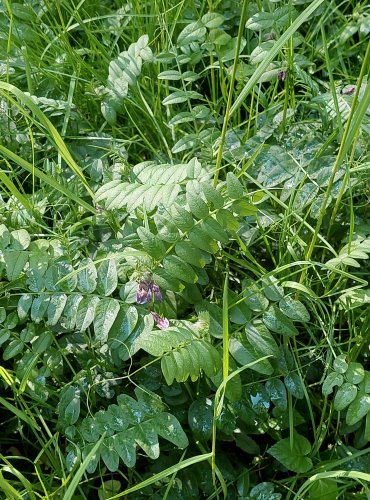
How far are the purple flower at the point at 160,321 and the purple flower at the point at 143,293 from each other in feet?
0.11

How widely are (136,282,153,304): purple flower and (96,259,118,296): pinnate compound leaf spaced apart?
0.19ft

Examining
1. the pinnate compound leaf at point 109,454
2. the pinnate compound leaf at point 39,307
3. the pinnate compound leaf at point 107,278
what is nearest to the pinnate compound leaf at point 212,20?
the pinnate compound leaf at point 107,278

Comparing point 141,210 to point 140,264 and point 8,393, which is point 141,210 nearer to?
point 140,264

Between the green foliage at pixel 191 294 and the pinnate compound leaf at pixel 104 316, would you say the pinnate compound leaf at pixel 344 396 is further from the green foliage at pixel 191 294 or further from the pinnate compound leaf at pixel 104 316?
the pinnate compound leaf at pixel 104 316

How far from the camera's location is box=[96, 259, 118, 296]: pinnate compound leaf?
161 centimetres

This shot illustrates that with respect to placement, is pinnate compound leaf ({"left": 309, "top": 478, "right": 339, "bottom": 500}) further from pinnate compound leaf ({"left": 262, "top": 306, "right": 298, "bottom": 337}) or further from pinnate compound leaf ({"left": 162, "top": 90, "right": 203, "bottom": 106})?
pinnate compound leaf ({"left": 162, "top": 90, "right": 203, "bottom": 106})

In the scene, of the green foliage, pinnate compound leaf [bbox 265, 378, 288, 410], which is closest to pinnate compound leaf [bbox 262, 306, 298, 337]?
the green foliage

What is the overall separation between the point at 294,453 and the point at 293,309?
0.29 meters

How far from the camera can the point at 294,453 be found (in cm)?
165

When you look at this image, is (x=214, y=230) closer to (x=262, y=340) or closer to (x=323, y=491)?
(x=262, y=340)

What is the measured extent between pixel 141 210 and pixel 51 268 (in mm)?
218

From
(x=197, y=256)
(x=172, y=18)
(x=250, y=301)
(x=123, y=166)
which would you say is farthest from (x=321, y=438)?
(x=172, y=18)

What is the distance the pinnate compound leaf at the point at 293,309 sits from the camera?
160 cm

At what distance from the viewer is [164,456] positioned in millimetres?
1685
